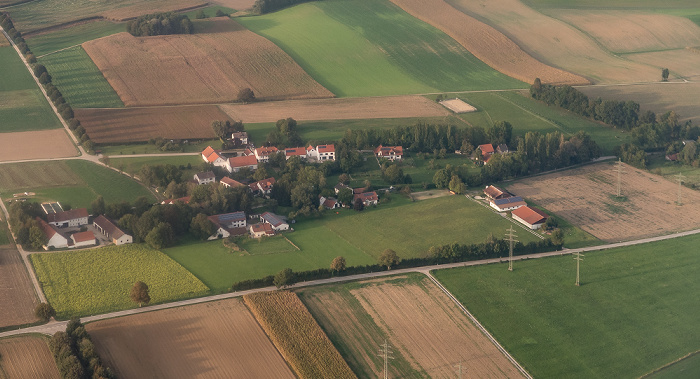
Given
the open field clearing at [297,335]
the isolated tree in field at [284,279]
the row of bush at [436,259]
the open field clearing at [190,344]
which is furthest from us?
the row of bush at [436,259]

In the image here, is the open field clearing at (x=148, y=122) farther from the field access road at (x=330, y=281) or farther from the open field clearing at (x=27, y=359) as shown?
the open field clearing at (x=27, y=359)

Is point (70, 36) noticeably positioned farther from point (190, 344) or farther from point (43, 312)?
point (190, 344)

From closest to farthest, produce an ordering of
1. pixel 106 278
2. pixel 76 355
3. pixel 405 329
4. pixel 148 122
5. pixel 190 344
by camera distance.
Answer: pixel 76 355 → pixel 190 344 → pixel 405 329 → pixel 106 278 → pixel 148 122

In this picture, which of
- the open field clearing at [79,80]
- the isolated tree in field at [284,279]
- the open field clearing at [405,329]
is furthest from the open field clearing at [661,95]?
the open field clearing at [79,80]

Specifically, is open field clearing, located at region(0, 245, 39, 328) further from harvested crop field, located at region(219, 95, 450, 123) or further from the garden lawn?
harvested crop field, located at region(219, 95, 450, 123)

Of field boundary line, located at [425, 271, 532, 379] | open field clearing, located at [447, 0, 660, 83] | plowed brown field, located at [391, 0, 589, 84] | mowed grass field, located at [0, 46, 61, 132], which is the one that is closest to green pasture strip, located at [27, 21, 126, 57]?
mowed grass field, located at [0, 46, 61, 132]

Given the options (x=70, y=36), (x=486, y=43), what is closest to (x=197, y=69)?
(x=70, y=36)
